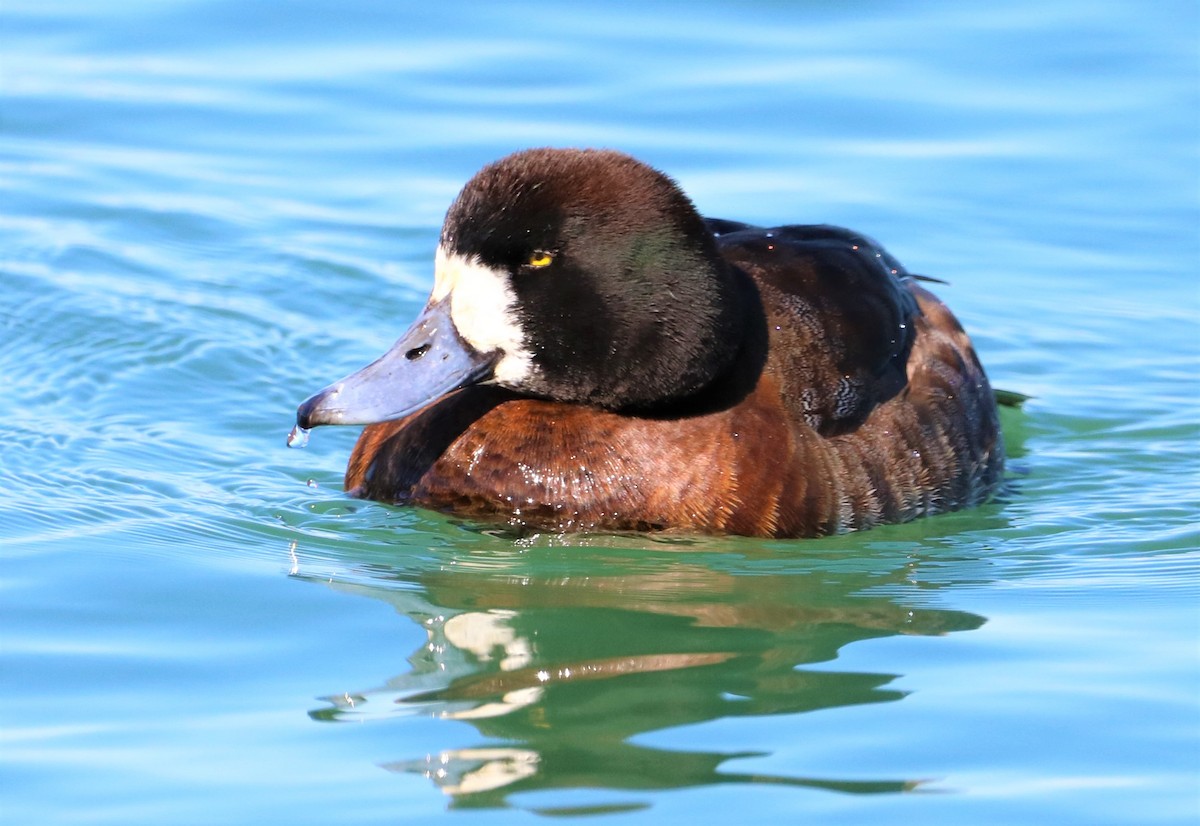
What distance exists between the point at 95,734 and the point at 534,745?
1001 mm

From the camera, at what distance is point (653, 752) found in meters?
4.29

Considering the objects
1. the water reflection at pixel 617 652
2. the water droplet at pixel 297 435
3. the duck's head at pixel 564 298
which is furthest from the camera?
the water droplet at pixel 297 435

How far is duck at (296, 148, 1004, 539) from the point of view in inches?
221

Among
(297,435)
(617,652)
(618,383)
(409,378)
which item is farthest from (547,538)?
(617,652)

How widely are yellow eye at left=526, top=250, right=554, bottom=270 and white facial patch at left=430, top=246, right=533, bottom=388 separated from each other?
8 centimetres

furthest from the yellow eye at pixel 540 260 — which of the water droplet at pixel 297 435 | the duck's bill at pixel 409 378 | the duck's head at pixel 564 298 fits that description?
the water droplet at pixel 297 435

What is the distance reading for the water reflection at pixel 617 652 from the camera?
4238mm

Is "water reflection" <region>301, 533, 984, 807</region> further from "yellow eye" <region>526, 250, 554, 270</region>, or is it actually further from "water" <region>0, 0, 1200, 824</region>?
"yellow eye" <region>526, 250, 554, 270</region>

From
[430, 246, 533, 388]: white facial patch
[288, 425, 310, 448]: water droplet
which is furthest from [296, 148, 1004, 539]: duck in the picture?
[288, 425, 310, 448]: water droplet

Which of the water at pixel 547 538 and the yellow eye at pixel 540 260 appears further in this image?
the yellow eye at pixel 540 260

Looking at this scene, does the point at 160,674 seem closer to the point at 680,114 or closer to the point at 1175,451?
the point at 1175,451

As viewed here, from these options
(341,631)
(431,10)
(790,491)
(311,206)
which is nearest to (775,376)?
(790,491)

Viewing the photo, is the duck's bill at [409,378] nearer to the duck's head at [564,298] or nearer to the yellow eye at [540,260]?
the duck's head at [564,298]

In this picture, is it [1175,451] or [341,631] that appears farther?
[1175,451]
